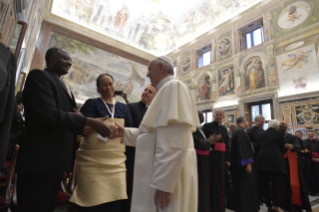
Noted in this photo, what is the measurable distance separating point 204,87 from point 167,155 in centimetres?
1281

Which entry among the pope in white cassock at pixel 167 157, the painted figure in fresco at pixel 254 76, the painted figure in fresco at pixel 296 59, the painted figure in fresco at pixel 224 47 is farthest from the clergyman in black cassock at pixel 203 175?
the painted figure in fresco at pixel 224 47

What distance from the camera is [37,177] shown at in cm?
142

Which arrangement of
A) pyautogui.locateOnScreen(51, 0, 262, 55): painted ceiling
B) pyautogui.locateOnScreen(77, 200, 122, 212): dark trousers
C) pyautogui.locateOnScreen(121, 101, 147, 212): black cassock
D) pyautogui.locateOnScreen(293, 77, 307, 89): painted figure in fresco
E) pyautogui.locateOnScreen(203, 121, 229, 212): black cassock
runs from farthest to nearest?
1. pyautogui.locateOnScreen(51, 0, 262, 55): painted ceiling
2. pyautogui.locateOnScreen(293, 77, 307, 89): painted figure in fresco
3. pyautogui.locateOnScreen(203, 121, 229, 212): black cassock
4. pyautogui.locateOnScreen(121, 101, 147, 212): black cassock
5. pyautogui.locateOnScreen(77, 200, 122, 212): dark trousers

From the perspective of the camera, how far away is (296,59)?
9.35 metres

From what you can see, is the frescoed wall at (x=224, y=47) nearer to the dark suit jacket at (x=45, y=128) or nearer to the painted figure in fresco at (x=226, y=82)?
the painted figure in fresco at (x=226, y=82)

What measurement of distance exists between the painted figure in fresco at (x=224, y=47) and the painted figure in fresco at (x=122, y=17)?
776cm

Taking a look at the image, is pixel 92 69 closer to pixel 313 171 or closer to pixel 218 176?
pixel 218 176

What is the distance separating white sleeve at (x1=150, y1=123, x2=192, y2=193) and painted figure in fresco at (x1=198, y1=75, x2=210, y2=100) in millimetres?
12313

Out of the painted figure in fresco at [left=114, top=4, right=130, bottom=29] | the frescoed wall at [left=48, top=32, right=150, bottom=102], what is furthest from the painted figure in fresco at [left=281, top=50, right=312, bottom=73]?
the painted figure in fresco at [left=114, top=4, right=130, bottom=29]

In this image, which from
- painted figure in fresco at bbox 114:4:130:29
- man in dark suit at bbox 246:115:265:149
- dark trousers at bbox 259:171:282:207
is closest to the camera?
dark trousers at bbox 259:171:282:207

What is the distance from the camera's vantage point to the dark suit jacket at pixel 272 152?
402 cm

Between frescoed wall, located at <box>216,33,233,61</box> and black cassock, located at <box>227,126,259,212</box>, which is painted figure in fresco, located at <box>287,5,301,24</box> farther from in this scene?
black cassock, located at <box>227,126,259,212</box>

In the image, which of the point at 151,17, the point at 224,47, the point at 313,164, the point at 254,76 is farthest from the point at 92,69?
the point at 313,164

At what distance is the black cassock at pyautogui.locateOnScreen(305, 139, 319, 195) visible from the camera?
20.5 ft
